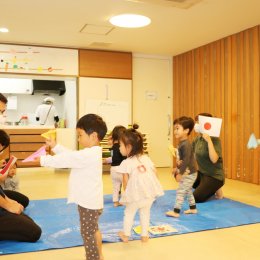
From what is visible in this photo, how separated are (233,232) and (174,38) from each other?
3831 mm

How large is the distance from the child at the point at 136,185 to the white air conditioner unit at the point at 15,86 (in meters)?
6.02

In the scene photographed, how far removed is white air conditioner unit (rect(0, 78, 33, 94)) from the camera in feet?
25.8

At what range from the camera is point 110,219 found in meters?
3.17

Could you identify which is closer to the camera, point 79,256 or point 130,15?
point 79,256

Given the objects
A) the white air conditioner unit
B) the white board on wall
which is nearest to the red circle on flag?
the white board on wall

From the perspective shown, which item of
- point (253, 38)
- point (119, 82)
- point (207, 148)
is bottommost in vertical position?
point (207, 148)

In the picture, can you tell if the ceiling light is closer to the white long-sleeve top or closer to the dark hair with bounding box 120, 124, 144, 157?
the dark hair with bounding box 120, 124, 144, 157

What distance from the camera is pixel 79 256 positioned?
232 centimetres

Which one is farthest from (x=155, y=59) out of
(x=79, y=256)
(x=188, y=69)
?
(x=79, y=256)

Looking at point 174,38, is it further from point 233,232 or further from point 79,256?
point 79,256

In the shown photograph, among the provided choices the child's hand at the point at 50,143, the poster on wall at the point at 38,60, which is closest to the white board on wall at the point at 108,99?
the poster on wall at the point at 38,60

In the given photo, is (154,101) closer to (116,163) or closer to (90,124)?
(116,163)

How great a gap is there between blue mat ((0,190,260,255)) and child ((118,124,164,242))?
0.63 ft

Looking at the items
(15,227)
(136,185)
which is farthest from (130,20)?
(15,227)
